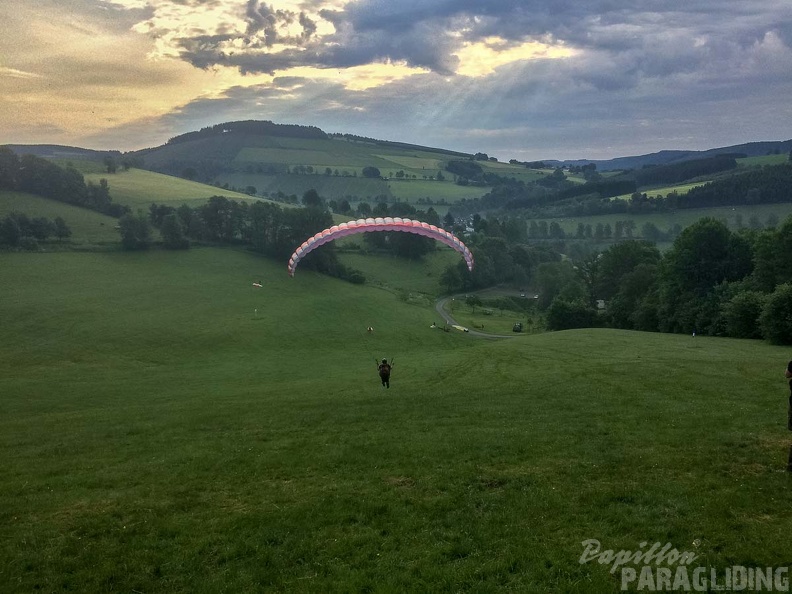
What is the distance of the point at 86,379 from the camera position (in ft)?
139

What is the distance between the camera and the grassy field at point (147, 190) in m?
138

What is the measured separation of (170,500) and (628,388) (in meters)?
19.5

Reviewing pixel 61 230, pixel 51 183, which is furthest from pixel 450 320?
pixel 51 183

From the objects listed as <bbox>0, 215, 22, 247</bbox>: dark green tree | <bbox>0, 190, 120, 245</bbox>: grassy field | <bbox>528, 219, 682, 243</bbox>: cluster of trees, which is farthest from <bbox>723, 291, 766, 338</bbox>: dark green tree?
<bbox>528, 219, 682, 243</bbox>: cluster of trees

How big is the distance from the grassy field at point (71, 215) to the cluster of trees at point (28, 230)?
2.74m

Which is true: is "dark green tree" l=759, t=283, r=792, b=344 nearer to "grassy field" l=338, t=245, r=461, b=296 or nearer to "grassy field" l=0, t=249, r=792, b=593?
"grassy field" l=0, t=249, r=792, b=593

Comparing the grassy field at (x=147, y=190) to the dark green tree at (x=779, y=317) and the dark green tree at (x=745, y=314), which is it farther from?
the dark green tree at (x=779, y=317)

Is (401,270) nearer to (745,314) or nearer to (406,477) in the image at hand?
(745,314)

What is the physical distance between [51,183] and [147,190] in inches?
1216

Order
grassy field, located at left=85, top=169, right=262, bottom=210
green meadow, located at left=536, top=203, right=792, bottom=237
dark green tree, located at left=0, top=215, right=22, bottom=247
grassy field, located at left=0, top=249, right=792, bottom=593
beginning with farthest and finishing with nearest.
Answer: green meadow, located at left=536, top=203, right=792, bottom=237 < grassy field, located at left=85, top=169, right=262, bottom=210 < dark green tree, located at left=0, top=215, right=22, bottom=247 < grassy field, located at left=0, top=249, right=792, bottom=593

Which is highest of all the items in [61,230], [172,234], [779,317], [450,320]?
[61,230]

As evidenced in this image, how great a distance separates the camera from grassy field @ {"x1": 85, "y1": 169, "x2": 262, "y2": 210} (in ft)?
452

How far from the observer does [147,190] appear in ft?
494

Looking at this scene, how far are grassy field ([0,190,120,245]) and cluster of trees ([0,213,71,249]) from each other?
9.00 feet
